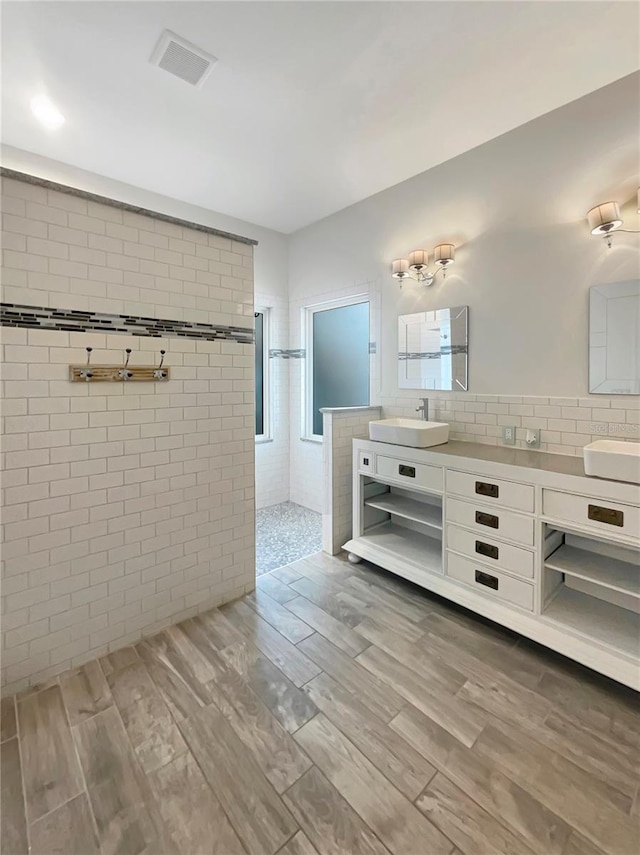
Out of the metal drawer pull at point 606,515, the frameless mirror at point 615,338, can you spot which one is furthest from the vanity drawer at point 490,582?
the frameless mirror at point 615,338

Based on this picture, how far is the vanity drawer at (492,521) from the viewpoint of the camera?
6.49 feet

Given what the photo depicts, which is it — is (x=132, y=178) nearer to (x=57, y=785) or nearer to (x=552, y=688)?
(x=57, y=785)

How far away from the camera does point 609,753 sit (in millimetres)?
1443

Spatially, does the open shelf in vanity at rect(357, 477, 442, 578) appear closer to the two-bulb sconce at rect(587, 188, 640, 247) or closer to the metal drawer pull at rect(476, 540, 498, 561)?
the metal drawer pull at rect(476, 540, 498, 561)

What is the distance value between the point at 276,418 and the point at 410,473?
219 cm

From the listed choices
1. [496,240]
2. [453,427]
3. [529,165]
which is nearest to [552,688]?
[453,427]

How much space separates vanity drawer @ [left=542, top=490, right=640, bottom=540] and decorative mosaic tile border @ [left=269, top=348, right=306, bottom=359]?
296 centimetres

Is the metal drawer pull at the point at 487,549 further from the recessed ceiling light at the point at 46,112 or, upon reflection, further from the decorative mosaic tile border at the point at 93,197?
the recessed ceiling light at the point at 46,112

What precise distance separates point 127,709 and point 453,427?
2538mm

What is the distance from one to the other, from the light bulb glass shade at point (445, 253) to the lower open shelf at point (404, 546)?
2.07 m

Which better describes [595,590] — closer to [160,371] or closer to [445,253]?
[445,253]

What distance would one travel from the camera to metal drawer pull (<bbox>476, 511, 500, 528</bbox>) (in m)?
2.09

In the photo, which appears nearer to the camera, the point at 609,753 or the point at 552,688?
the point at 609,753

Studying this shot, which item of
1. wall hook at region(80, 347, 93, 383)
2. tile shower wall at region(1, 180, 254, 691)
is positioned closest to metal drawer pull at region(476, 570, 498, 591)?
tile shower wall at region(1, 180, 254, 691)
